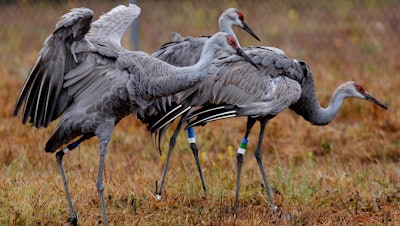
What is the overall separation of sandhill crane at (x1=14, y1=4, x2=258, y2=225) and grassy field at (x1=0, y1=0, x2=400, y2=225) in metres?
0.52

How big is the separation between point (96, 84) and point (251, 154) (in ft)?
8.22

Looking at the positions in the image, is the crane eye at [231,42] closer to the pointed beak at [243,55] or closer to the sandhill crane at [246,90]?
the pointed beak at [243,55]

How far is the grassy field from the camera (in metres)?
5.00

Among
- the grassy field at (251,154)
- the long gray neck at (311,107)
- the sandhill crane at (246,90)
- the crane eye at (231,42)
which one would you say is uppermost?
the crane eye at (231,42)

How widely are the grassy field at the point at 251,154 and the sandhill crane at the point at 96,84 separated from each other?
0.52 metres

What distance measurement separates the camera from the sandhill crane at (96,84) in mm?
4754

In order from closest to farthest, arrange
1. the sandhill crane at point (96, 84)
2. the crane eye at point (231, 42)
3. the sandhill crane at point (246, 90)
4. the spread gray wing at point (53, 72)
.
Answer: the spread gray wing at point (53, 72) → the sandhill crane at point (96, 84) → the crane eye at point (231, 42) → the sandhill crane at point (246, 90)

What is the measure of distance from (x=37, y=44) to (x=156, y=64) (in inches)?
236

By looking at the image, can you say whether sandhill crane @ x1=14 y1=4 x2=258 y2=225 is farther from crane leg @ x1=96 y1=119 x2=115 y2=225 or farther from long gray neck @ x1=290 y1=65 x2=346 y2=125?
long gray neck @ x1=290 y1=65 x2=346 y2=125

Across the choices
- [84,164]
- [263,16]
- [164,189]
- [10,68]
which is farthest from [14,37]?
[164,189]

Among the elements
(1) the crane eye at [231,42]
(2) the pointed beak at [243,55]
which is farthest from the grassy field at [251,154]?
(1) the crane eye at [231,42]

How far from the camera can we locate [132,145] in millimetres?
7012

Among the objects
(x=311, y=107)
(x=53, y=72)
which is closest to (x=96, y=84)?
(x=53, y=72)

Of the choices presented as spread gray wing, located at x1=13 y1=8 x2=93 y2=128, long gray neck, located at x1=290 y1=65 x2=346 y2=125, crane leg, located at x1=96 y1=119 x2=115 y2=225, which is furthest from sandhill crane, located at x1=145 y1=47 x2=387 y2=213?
spread gray wing, located at x1=13 y1=8 x2=93 y2=128
